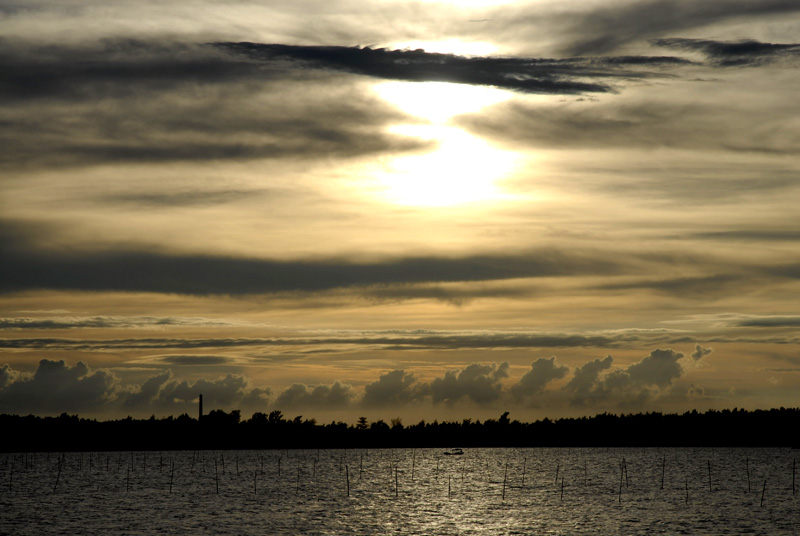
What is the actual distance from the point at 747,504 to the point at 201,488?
93.0m

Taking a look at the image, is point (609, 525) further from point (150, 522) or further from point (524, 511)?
point (150, 522)

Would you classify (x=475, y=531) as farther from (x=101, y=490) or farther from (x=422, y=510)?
(x=101, y=490)

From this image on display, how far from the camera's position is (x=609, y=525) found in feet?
317

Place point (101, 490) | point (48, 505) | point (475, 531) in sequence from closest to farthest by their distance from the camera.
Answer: point (475, 531) < point (48, 505) < point (101, 490)

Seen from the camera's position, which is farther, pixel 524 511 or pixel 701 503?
pixel 701 503

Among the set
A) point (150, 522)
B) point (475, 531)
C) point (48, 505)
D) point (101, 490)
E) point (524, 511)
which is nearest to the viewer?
point (475, 531)

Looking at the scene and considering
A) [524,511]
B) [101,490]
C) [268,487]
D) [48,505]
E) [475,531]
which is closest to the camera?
[475,531]

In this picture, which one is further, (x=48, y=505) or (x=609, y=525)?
(x=48, y=505)

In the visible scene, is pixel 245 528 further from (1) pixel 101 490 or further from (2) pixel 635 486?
(2) pixel 635 486

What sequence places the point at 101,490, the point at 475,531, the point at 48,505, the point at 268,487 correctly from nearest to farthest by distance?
the point at 475,531 < the point at 48,505 < the point at 101,490 < the point at 268,487

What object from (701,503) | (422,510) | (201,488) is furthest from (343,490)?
(701,503)

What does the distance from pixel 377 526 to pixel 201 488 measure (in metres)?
72.1

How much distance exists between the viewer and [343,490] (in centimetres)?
15325

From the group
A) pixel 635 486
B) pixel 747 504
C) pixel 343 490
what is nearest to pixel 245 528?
pixel 343 490
